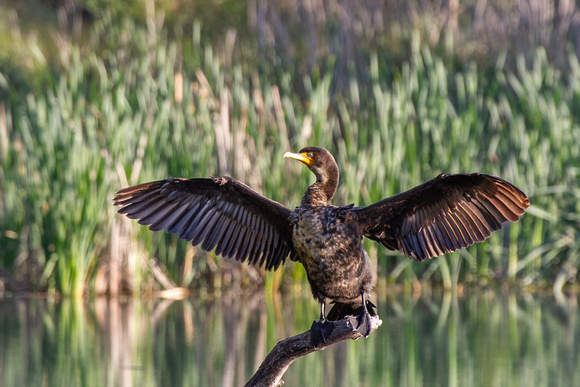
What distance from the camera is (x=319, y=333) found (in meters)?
3.52

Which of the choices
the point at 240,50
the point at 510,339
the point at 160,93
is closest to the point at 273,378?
the point at 510,339

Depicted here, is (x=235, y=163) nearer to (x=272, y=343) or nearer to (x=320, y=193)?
(x=272, y=343)

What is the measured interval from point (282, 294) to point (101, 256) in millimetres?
1688

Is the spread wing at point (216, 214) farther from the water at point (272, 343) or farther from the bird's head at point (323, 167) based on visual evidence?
the water at point (272, 343)

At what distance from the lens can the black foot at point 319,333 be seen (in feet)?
11.5

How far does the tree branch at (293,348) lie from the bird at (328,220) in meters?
0.04

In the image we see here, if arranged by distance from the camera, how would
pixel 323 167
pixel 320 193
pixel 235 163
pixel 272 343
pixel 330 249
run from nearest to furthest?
1. pixel 330 249
2. pixel 320 193
3. pixel 323 167
4. pixel 272 343
5. pixel 235 163

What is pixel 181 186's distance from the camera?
396 centimetres

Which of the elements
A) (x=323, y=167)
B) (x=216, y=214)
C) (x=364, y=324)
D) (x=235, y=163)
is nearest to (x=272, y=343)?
(x=235, y=163)

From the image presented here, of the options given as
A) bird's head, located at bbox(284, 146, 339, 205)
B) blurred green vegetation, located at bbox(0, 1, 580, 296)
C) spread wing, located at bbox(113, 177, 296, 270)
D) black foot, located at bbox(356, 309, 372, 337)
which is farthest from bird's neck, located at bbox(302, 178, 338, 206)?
blurred green vegetation, located at bbox(0, 1, 580, 296)

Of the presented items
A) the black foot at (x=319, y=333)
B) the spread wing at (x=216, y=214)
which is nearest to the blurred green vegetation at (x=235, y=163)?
the spread wing at (x=216, y=214)

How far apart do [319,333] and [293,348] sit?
0.66 feet

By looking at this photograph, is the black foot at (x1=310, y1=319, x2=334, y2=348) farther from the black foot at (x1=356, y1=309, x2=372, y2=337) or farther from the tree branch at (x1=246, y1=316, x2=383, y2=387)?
the black foot at (x1=356, y1=309, x2=372, y2=337)

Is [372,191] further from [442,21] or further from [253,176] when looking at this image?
[442,21]
